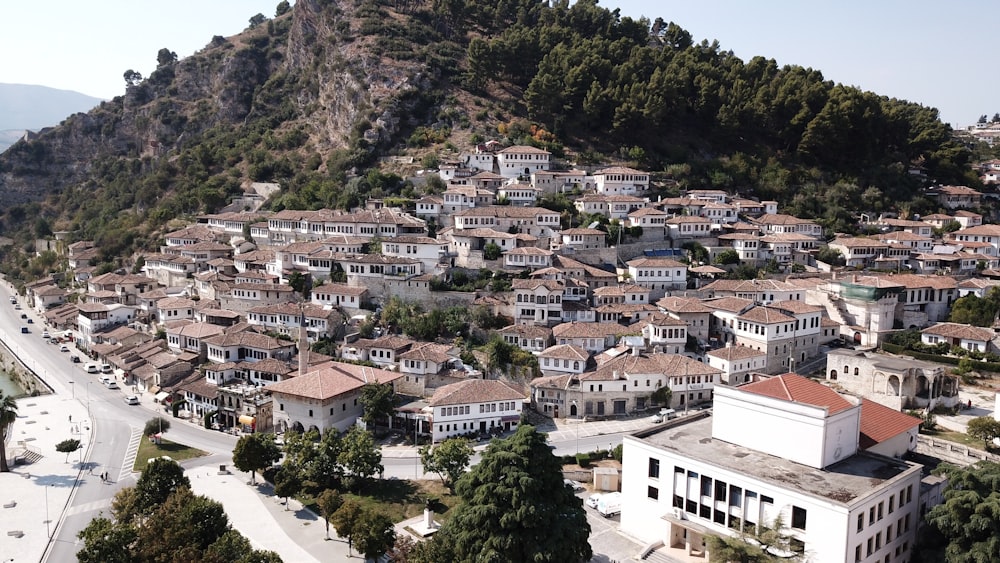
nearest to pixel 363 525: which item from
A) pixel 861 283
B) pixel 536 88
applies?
pixel 861 283

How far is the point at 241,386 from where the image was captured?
40344 millimetres

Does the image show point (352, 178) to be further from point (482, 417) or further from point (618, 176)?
point (482, 417)

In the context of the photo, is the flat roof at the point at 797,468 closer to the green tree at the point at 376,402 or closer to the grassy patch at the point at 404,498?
the grassy patch at the point at 404,498

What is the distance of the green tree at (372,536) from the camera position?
24.5m

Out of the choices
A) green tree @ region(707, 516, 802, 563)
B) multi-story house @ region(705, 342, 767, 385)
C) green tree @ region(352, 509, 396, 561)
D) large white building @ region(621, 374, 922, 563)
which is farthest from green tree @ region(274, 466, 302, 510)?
multi-story house @ region(705, 342, 767, 385)

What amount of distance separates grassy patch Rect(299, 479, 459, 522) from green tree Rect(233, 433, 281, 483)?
2.72 metres

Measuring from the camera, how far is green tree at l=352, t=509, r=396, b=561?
80.4 ft

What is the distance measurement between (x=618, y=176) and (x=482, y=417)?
2972 cm

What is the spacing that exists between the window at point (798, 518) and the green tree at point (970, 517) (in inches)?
153

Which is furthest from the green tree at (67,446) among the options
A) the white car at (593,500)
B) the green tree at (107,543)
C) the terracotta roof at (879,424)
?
the terracotta roof at (879,424)

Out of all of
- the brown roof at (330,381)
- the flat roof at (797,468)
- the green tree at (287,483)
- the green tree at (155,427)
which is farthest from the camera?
the green tree at (155,427)

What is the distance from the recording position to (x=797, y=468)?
24.0m

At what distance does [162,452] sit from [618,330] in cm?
2433

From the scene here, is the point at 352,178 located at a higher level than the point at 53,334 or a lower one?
higher
